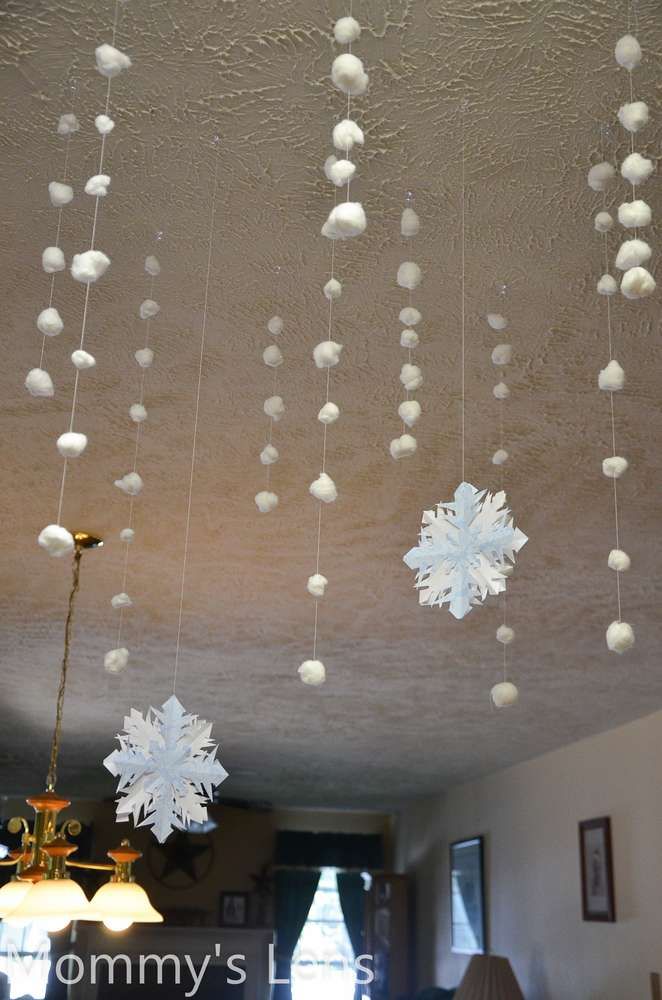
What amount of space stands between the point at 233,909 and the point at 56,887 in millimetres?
7422

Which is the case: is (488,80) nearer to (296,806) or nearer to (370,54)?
(370,54)

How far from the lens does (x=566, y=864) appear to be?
624cm

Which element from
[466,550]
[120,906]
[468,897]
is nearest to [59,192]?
[466,550]

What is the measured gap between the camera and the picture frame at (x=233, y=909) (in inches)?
388

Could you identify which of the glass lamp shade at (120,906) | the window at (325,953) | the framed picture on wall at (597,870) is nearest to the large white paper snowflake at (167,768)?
the glass lamp shade at (120,906)

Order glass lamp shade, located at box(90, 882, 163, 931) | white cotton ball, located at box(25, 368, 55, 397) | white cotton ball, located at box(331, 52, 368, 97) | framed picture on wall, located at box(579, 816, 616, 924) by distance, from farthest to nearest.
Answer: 1. framed picture on wall, located at box(579, 816, 616, 924)
2. glass lamp shade, located at box(90, 882, 163, 931)
3. white cotton ball, located at box(25, 368, 55, 397)
4. white cotton ball, located at box(331, 52, 368, 97)

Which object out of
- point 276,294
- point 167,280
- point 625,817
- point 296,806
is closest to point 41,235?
point 167,280

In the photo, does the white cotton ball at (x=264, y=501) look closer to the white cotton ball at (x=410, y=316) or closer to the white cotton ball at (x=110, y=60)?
the white cotton ball at (x=410, y=316)

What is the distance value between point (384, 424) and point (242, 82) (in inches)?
44.7

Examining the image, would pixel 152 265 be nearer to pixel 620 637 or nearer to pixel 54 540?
pixel 54 540

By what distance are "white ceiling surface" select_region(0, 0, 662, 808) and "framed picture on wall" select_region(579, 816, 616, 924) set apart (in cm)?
137

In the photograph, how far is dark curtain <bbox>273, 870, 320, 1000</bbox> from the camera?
9.88 m

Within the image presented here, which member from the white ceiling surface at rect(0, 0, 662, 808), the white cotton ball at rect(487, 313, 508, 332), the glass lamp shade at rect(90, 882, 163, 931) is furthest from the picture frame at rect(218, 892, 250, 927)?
the white cotton ball at rect(487, 313, 508, 332)

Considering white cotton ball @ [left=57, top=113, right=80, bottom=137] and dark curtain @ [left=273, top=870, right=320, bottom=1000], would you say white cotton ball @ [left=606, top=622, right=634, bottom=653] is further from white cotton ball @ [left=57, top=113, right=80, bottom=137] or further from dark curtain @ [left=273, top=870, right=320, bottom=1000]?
dark curtain @ [left=273, top=870, right=320, bottom=1000]
